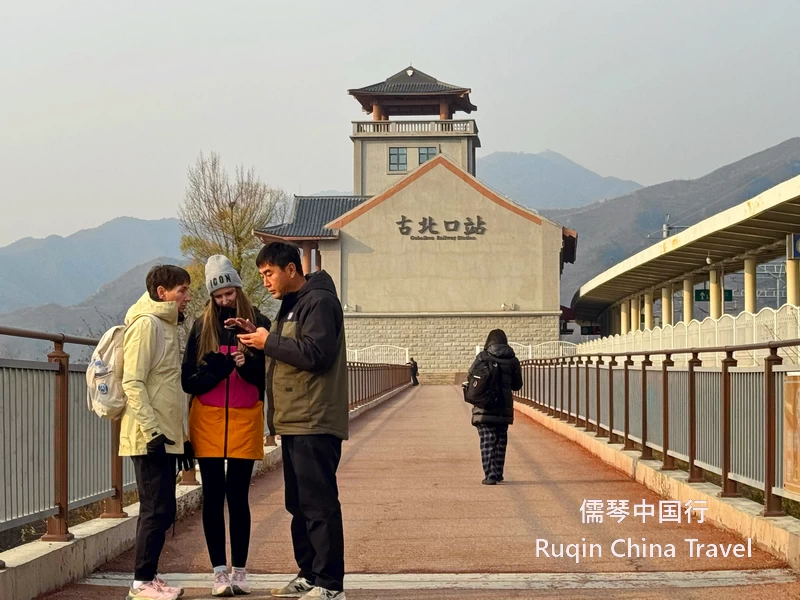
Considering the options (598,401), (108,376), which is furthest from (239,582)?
(598,401)

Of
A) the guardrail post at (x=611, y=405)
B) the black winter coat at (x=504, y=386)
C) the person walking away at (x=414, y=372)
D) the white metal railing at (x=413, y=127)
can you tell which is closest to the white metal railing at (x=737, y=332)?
the guardrail post at (x=611, y=405)

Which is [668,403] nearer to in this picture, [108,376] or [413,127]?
[108,376]

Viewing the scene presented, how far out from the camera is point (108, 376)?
21.3ft

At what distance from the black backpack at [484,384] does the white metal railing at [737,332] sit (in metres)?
1.98

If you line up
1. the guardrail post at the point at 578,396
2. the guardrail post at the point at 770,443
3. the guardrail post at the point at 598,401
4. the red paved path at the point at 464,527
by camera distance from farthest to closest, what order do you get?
the guardrail post at the point at 578,396
the guardrail post at the point at 598,401
the guardrail post at the point at 770,443
the red paved path at the point at 464,527

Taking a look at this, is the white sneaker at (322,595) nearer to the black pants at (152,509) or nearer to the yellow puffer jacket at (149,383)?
the black pants at (152,509)

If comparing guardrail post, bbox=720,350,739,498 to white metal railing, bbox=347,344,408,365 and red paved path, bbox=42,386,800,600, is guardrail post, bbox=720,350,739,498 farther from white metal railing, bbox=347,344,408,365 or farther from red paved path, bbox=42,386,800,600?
white metal railing, bbox=347,344,408,365

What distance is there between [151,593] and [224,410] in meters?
1.04

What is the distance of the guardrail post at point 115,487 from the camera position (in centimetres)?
845

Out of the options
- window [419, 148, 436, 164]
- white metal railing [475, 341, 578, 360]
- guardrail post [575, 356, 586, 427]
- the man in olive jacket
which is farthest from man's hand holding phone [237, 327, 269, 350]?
window [419, 148, 436, 164]

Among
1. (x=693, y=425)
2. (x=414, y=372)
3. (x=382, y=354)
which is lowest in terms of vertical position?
(x=414, y=372)

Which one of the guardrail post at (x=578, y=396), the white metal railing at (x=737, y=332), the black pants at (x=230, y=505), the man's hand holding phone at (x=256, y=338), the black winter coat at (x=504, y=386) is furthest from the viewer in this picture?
the guardrail post at (x=578, y=396)

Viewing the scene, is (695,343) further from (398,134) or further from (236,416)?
(398,134)

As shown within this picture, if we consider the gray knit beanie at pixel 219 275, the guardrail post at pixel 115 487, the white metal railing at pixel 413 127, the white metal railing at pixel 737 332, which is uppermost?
the white metal railing at pixel 413 127
